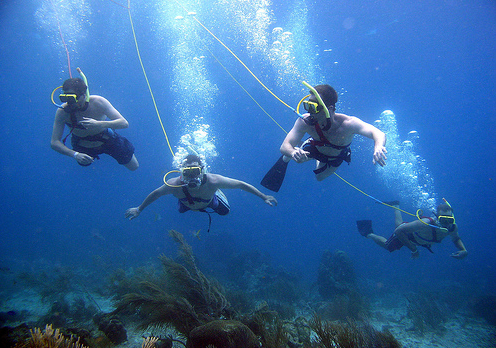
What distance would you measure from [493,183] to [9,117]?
517 ft

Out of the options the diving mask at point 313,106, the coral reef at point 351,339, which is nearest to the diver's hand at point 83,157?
the diving mask at point 313,106

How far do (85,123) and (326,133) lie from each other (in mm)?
4794

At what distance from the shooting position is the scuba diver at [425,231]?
6.55 meters

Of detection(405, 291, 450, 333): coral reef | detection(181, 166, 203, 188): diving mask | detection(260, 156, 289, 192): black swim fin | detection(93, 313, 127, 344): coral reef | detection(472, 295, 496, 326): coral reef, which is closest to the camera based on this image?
detection(93, 313, 127, 344): coral reef

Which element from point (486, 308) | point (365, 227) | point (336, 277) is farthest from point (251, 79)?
point (486, 308)

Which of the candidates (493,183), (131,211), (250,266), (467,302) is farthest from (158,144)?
(493,183)

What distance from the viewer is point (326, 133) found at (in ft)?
13.8

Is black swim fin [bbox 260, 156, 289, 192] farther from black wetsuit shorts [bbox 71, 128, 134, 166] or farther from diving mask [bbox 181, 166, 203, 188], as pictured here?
black wetsuit shorts [bbox 71, 128, 134, 166]

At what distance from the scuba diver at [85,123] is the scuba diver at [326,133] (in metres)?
3.67

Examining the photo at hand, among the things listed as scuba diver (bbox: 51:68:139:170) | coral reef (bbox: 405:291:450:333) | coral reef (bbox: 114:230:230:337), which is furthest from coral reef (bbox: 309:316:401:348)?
coral reef (bbox: 405:291:450:333)

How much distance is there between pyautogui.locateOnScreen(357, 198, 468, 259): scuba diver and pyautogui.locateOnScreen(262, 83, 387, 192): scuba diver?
13.2ft

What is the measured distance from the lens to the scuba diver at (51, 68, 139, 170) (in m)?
4.28

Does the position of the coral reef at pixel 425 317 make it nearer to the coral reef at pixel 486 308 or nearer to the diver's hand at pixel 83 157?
the coral reef at pixel 486 308

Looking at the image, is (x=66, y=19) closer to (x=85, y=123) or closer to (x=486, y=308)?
(x=85, y=123)
